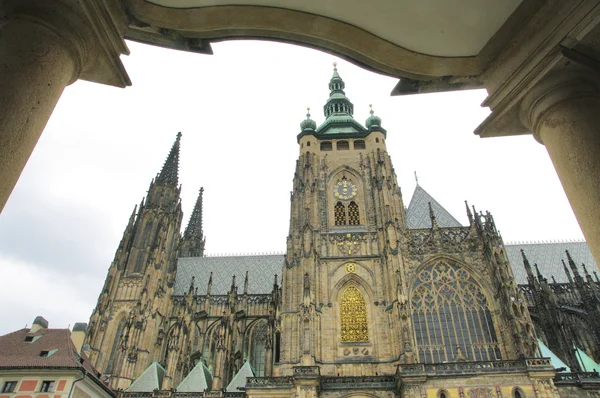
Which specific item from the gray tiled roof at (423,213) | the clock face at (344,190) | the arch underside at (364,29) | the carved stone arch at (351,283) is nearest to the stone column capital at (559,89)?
the arch underside at (364,29)

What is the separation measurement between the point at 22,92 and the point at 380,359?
22.5 m

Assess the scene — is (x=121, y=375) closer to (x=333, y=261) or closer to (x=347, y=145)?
(x=333, y=261)

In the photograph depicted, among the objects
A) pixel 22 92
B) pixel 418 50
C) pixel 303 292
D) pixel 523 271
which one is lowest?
pixel 22 92

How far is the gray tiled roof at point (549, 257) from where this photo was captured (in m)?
33.5

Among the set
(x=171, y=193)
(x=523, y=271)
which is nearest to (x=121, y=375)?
(x=171, y=193)

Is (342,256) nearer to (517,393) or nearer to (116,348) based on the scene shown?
(517,393)

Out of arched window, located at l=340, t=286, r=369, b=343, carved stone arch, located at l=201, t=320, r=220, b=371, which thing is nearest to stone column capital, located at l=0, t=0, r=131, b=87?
arched window, located at l=340, t=286, r=369, b=343

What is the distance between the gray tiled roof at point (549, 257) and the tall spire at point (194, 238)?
112 ft

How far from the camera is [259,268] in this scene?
4081cm

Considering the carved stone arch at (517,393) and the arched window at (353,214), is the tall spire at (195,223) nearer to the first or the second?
the arched window at (353,214)

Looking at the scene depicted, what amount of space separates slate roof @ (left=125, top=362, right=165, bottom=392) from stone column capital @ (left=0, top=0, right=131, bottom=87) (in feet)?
90.4

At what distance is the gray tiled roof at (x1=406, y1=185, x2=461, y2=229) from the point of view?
2939 centimetres

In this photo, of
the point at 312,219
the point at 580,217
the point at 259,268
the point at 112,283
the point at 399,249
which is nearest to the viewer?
the point at 580,217

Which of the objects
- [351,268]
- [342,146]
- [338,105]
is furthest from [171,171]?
[351,268]
